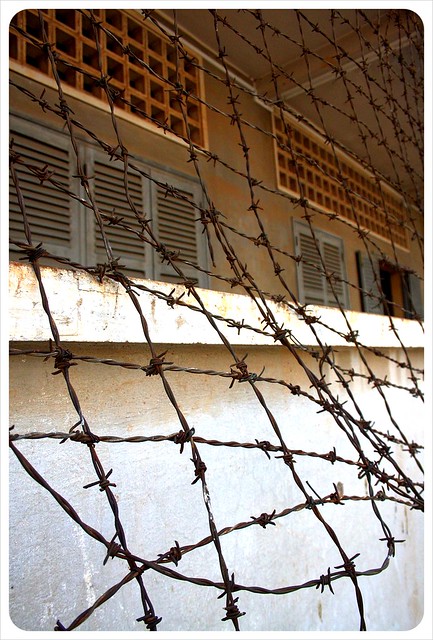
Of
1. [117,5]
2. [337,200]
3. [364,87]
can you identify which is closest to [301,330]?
[117,5]

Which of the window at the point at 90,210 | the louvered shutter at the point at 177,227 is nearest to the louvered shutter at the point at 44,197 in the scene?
the window at the point at 90,210

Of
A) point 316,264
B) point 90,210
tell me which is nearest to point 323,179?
point 316,264

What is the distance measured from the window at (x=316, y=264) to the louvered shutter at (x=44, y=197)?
181 cm

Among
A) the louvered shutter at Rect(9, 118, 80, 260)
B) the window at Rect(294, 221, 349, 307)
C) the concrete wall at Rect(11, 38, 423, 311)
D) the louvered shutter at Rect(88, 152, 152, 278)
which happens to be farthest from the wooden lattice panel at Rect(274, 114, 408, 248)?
the louvered shutter at Rect(9, 118, 80, 260)

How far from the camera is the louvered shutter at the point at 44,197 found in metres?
1.88

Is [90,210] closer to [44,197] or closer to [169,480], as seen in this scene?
[44,197]

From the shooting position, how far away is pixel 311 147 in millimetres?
3814

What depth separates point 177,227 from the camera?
2562mm

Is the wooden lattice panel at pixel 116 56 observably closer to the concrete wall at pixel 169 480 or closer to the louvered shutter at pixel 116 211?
the louvered shutter at pixel 116 211

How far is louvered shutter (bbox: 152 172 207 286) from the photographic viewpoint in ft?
8.04

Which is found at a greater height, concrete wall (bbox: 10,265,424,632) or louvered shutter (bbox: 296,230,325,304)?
louvered shutter (bbox: 296,230,325,304)

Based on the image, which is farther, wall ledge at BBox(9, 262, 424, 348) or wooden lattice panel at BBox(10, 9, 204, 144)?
wooden lattice panel at BBox(10, 9, 204, 144)

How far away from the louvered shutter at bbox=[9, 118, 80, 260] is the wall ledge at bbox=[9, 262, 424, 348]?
3.68 feet

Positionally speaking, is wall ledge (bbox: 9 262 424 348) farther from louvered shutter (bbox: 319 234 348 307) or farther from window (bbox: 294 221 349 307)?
louvered shutter (bbox: 319 234 348 307)
